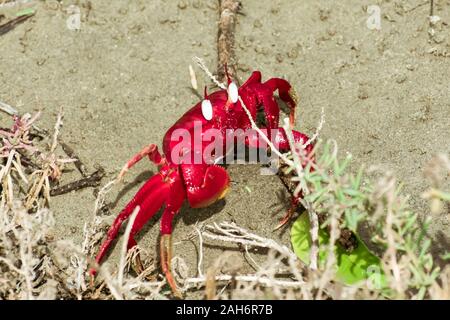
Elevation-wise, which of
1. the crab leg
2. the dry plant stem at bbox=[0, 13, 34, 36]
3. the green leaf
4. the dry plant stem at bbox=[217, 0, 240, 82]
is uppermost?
the dry plant stem at bbox=[0, 13, 34, 36]

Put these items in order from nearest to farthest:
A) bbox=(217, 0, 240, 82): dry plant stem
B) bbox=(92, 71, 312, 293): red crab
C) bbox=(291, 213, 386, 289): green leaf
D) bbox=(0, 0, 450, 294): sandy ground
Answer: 1. bbox=(291, 213, 386, 289): green leaf
2. bbox=(92, 71, 312, 293): red crab
3. bbox=(0, 0, 450, 294): sandy ground
4. bbox=(217, 0, 240, 82): dry plant stem

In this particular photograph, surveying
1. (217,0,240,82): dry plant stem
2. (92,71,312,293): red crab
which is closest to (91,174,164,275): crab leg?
(92,71,312,293): red crab

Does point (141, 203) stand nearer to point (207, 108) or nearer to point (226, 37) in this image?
point (207, 108)

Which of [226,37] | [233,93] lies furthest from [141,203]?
[226,37]

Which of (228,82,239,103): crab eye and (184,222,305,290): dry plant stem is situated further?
(228,82,239,103): crab eye

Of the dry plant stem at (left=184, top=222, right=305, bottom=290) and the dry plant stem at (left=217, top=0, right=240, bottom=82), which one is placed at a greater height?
the dry plant stem at (left=217, top=0, right=240, bottom=82)

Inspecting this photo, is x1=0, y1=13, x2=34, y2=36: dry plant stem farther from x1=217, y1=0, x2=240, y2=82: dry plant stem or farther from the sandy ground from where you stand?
x1=217, y1=0, x2=240, y2=82: dry plant stem

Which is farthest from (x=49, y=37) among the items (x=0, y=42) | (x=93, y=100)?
(x=93, y=100)
